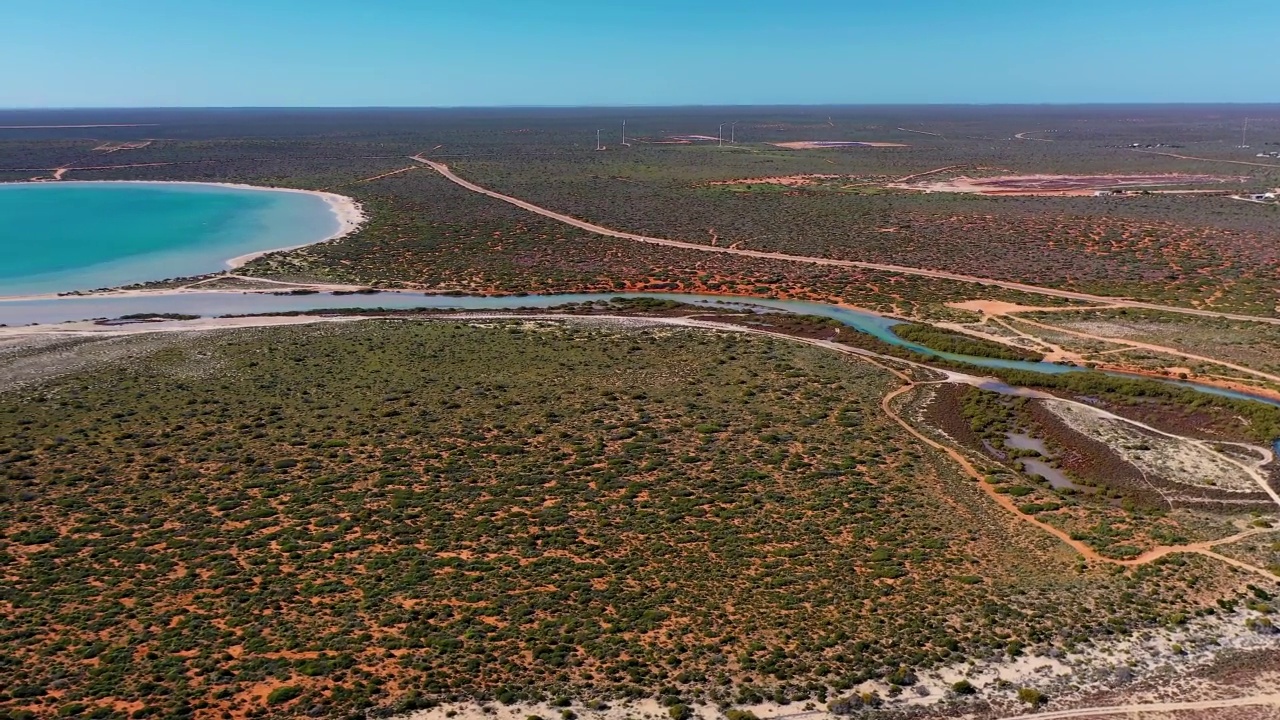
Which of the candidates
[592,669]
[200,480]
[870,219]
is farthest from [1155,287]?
[200,480]

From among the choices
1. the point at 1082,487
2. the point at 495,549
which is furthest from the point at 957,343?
the point at 495,549

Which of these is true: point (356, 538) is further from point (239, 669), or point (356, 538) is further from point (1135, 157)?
point (1135, 157)

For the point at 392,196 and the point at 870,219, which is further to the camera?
the point at 392,196

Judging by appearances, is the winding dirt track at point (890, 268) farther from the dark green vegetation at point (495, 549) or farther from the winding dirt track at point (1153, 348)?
the dark green vegetation at point (495, 549)

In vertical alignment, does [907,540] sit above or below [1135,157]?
below

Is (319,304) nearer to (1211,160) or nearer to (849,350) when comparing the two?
(849,350)

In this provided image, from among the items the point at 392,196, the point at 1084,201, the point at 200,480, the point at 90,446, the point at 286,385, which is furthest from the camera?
the point at 392,196

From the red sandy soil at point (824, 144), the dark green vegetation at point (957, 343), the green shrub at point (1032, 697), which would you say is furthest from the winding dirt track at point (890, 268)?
the red sandy soil at point (824, 144)
